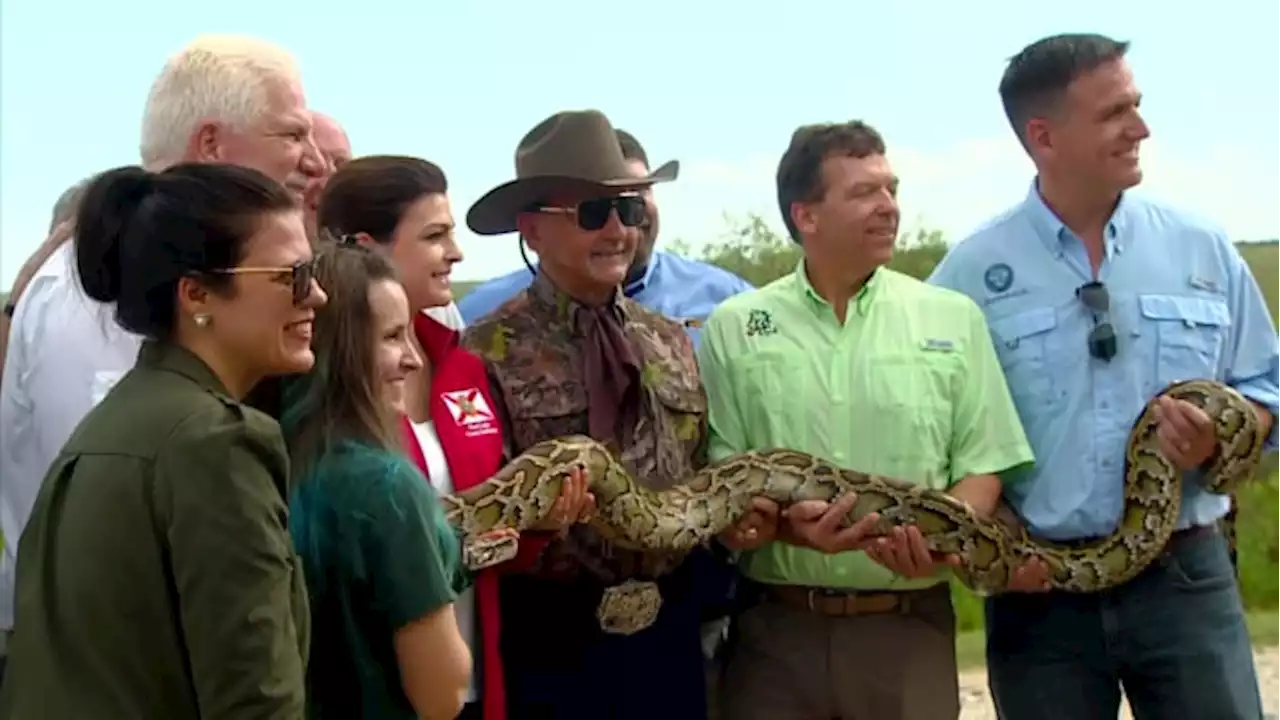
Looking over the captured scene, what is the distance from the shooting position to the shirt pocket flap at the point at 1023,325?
16.4 ft

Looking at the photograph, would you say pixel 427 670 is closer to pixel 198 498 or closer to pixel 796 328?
pixel 198 498

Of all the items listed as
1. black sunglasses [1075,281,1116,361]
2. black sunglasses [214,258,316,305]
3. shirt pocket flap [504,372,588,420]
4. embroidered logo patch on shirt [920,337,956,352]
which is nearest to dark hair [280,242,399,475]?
black sunglasses [214,258,316,305]

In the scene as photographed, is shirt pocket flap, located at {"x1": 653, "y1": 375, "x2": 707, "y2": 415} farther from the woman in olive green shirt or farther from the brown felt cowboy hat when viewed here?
the woman in olive green shirt

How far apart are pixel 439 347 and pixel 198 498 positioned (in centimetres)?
188

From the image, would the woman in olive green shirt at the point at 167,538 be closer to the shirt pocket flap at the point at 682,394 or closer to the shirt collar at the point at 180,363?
the shirt collar at the point at 180,363

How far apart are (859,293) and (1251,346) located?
56.8 inches

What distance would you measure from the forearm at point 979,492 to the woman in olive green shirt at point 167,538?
2.70 metres

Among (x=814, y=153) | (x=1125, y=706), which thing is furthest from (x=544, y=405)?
(x=1125, y=706)

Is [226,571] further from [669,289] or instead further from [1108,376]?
[669,289]

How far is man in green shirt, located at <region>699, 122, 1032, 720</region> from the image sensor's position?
486cm

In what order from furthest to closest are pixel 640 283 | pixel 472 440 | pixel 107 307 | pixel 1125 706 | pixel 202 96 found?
pixel 1125 706
pixel 640 283
pixel 472 440
pixel 202 96
pixel 107 307

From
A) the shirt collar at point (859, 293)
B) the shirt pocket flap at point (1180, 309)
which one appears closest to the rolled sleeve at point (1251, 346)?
the shirt pocket flap at point (1180, 309)

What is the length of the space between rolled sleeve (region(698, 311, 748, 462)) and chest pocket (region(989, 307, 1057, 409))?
0.98 m

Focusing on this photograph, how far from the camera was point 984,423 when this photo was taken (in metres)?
4.88
